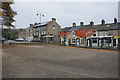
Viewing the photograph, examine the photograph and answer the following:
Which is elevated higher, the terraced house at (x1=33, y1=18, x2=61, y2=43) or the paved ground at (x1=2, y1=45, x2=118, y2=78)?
the terraced house at (x1=33, y1=18, x2=61, y2=43)

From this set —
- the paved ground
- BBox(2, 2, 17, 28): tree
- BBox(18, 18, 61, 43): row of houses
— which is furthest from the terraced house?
the paved ground

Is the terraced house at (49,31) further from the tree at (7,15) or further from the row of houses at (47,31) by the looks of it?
the tree at (7,15)

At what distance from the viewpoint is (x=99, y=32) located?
103 feet

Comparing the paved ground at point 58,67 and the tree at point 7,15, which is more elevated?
the tree at point 7,15

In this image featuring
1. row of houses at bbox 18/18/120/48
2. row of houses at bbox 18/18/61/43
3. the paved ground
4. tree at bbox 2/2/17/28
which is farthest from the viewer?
row of houses at bbox 18/18/61/43

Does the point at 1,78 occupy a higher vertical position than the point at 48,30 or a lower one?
lower

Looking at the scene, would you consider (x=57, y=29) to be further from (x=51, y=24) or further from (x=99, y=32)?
(x=99, y=32)

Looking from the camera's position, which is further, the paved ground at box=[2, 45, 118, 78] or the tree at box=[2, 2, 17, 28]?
the tree at box=[2, 2, 17, 28]

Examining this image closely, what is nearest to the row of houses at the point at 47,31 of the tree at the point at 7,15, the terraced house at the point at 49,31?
the terraced house at the point at 49,31

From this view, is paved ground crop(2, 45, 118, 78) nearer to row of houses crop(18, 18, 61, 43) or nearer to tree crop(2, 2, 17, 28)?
tree crop(2, 2, 17, 28)

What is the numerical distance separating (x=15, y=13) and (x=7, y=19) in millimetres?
2684

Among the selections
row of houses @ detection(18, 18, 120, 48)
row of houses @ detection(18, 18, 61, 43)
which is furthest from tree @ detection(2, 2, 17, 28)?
row of houses @ detection(18, 18, 61, 43)

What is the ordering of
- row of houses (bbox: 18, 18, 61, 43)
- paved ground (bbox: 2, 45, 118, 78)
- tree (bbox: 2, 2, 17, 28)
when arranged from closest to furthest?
paved ground (bbox: 2, 45, 118, 78)
tree (bbox: 2, 2, 17, 28)
row of houses (bbox: 18, 18, 61, 43)

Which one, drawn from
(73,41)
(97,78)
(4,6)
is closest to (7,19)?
(4,6)
